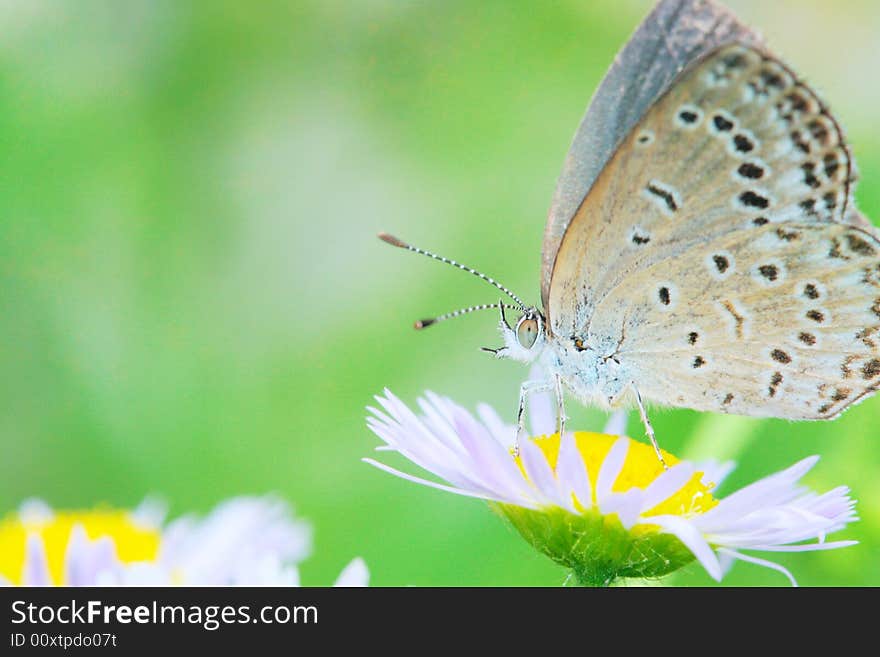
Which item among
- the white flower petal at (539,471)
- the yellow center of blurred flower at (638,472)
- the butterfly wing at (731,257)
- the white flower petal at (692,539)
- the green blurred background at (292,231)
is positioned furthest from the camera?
the green blurred background at (292,231)

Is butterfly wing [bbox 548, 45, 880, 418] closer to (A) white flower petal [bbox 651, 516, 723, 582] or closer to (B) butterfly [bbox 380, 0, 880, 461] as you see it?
(B) butterfly [bbox 380, 0, 880, 461]

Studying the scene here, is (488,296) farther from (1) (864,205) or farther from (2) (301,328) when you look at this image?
(1) (864,205)

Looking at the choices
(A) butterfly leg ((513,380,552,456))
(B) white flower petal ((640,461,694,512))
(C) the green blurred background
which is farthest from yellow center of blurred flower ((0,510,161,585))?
(B) white flower petal ((640,461,694,512))

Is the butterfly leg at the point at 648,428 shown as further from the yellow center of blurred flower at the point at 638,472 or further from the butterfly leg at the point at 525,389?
the butterfly leg at the point at 525,389

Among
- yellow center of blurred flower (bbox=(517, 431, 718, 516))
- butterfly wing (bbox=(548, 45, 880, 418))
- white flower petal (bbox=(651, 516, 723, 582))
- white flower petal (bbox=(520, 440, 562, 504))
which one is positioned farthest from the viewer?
butterfly wing (bbox=(548, 45, 880, 418))

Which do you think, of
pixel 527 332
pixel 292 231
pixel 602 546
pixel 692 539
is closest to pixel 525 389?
pixel 527 332

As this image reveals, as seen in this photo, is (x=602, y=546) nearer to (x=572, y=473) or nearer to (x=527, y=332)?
(x=572, y=473)

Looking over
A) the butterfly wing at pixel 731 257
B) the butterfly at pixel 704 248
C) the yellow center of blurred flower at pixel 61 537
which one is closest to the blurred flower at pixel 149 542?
the yellow center of blurred flower at pixel 61 537
